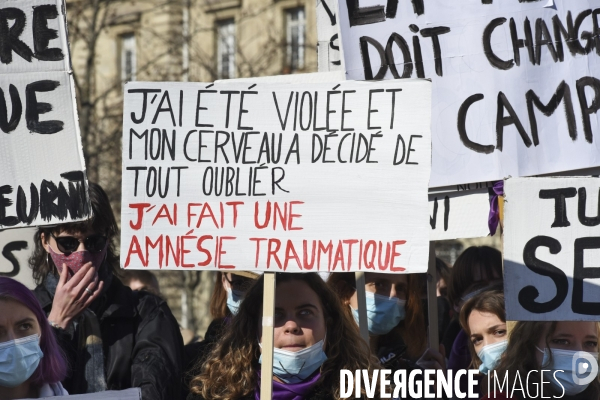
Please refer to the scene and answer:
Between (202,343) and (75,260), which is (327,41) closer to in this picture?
(202,343)

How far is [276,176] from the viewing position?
386 cm

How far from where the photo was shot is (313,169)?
3.84 meters

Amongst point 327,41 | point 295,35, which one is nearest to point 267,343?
point 327,41

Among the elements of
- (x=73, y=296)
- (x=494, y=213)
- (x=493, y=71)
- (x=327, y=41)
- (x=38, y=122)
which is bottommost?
(x=73, y=296)

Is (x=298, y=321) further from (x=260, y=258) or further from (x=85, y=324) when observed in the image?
(x=85, y=324)

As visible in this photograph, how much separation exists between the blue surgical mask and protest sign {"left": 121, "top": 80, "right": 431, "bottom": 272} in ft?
3.84

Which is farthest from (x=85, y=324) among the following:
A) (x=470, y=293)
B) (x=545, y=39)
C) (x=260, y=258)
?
(x=545, y=39)

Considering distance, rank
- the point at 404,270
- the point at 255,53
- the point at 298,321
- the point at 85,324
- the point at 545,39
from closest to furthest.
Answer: the point at 404,270 < the point at 298,321 < the point at 85,324 < the point at 545,39 < the point at 255,53

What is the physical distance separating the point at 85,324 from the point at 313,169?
1152 millimetres

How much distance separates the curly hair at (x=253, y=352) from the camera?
12.9 ft

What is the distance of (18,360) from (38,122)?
38.1 inches

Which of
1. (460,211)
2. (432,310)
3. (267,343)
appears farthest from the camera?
(460,211)

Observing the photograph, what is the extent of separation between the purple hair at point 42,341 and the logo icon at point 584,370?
6.06 feet

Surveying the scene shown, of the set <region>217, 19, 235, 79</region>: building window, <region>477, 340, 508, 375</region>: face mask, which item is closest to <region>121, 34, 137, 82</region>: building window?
<region>217, 19, 235, 79</region>: building window
